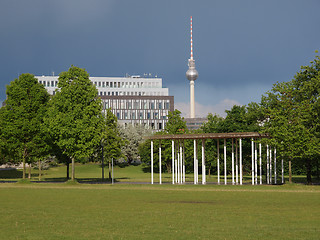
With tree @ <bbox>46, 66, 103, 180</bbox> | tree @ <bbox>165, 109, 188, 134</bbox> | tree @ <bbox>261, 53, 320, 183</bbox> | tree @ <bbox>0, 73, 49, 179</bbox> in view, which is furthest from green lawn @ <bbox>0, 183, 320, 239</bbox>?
tree @ <bbox>165, 109, 188, 134</bbox>

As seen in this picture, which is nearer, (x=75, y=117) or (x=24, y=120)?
(x=75, y=117)

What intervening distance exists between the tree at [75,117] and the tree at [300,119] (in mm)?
21521

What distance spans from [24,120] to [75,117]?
25.8 feet

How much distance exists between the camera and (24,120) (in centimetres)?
6419

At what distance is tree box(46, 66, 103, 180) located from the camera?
2359 inches

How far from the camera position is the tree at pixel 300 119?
2044 inches

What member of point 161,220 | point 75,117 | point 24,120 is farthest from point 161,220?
point 24,120

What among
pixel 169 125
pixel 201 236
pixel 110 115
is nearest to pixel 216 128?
pixel 169 125

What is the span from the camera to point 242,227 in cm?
2070

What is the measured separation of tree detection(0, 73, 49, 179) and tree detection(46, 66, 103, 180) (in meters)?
2.86

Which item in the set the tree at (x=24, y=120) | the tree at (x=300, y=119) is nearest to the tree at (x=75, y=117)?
the tree at (x=24, y=120)

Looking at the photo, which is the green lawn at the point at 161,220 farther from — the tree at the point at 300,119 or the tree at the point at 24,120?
the tree at the point at 24,120

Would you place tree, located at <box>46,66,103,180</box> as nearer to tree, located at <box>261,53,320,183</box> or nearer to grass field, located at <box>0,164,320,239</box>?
tree, located at <box>261,53,320,183</box>

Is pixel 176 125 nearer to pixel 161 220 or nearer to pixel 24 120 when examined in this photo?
pixel 24 120
